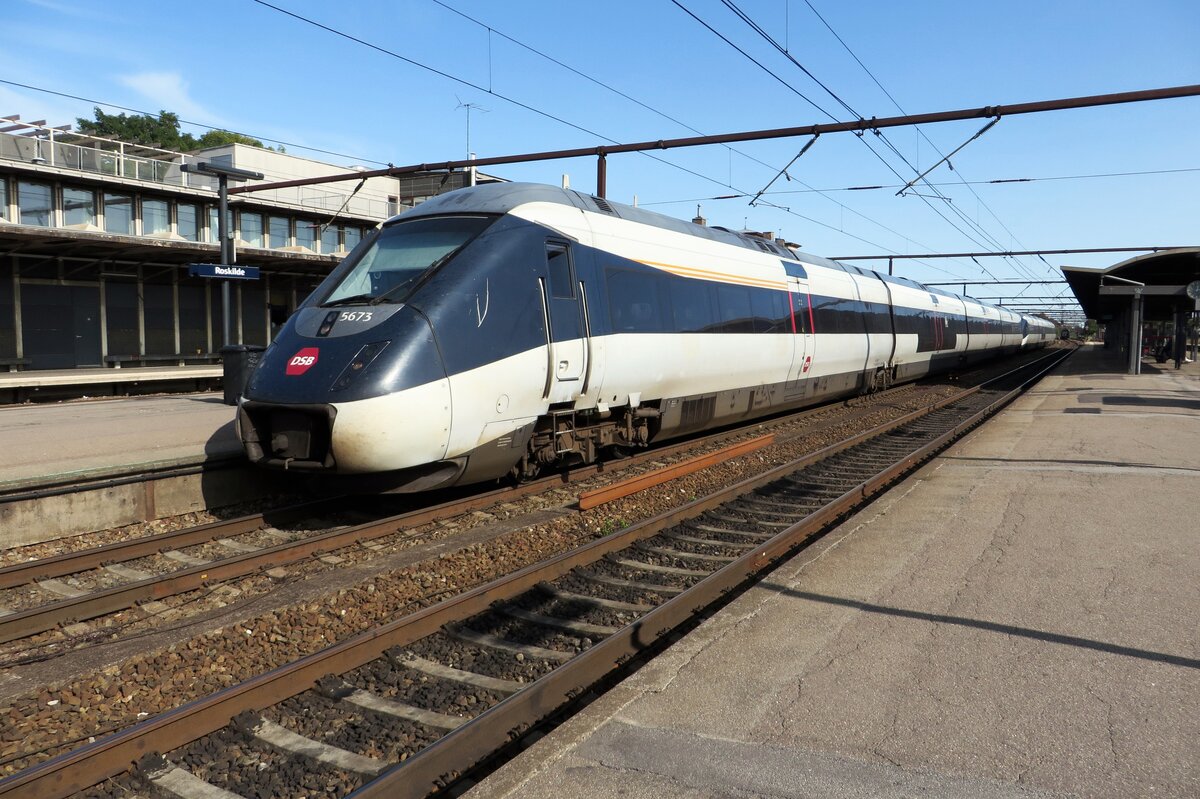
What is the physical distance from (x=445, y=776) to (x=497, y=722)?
35cm

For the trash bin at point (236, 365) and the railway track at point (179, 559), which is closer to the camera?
the railway track at point (179, 559)

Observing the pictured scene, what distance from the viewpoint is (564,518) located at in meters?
8.34

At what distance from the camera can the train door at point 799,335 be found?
15.1 meters

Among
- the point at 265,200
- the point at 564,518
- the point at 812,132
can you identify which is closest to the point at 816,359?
the point at 812,132

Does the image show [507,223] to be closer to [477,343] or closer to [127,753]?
[477,343]

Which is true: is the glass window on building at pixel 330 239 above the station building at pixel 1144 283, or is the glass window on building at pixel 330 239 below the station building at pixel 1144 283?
above

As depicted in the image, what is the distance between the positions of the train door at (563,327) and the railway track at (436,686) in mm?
1878

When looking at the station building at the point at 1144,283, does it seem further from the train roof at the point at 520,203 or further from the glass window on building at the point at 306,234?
the glass window on building at the point at 306,234

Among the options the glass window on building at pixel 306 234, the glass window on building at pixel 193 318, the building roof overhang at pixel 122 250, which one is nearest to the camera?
the building roof overhang at pixel 122 250

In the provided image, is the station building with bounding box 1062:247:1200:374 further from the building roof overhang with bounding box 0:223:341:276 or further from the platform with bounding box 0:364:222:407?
the platform with bounding box 0:364:222:407

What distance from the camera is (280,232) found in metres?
30.2

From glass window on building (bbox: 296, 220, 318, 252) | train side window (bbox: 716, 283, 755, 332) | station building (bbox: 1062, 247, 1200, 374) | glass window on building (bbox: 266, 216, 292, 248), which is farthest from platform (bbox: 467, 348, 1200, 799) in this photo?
glass window on building (bbox: 296, 220, 318, 252)

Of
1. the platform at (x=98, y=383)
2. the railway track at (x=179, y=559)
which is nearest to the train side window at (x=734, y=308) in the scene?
the railway track at (x=179, y=559)

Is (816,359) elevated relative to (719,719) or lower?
elevated
